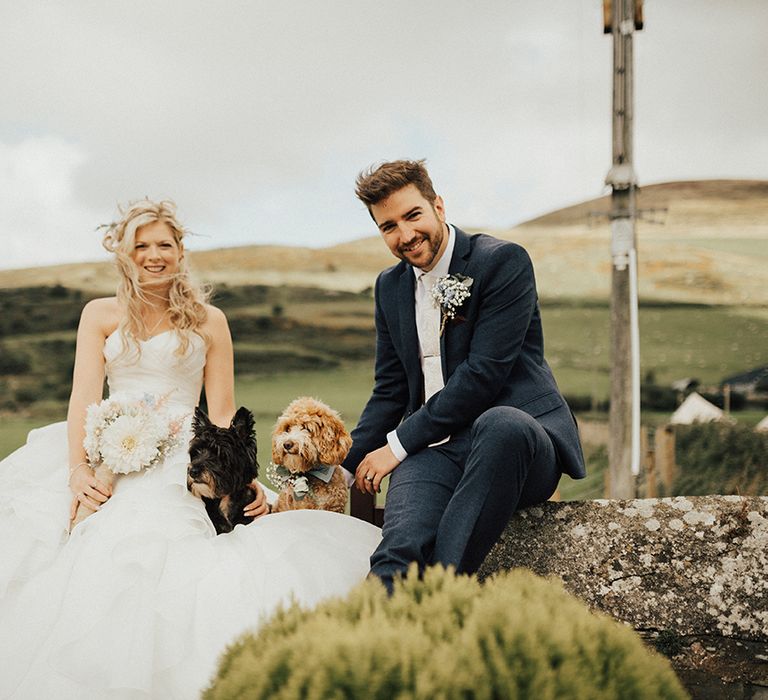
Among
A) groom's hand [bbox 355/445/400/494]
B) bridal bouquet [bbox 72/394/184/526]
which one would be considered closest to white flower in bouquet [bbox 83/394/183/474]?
bridal bouquet [bbox 72/394/184/526]

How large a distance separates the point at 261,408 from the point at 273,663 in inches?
330

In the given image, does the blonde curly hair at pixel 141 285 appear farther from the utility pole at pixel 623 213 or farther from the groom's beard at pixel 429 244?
the utility pole at pixel 623 213

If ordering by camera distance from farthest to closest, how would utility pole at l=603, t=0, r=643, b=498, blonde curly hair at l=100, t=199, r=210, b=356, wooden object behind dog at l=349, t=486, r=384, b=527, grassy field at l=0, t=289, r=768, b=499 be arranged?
grassy field at l=0, t=289, r=768, b=499 → utility pole at l=603, t=0, r=643, b=498 → blonde curly hair at l=100, t=199, r=210, b=356 → wooden object behind dog at l=349, t=486, r=384, b=527

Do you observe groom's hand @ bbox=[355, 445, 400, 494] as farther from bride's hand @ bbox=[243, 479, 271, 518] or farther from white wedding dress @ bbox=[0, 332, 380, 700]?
bride's hand @ bbox=[243, 479, 271, 518]

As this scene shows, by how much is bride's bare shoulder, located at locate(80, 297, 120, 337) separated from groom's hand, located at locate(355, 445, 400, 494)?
1719mm

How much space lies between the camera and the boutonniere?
411cm

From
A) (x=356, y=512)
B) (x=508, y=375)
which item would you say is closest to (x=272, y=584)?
(x=356, y=512)

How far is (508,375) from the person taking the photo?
4039 mm

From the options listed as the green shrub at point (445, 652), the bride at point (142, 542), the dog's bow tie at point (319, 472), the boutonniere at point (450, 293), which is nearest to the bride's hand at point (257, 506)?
the bride at point (142, 542)

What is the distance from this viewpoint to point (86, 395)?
455 centimetres

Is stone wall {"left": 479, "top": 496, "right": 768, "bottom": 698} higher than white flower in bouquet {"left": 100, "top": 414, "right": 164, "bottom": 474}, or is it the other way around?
white flower in bouquet {"left": 100, "top": 414, "right": 164, "bottom": 474}

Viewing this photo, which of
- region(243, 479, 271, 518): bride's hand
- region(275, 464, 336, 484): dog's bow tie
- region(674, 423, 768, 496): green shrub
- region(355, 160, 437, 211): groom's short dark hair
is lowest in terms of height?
region(674, 423, 768, 496): green shrub

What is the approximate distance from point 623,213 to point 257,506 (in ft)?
22.3

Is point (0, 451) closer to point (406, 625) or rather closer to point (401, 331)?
point (401, 331)
